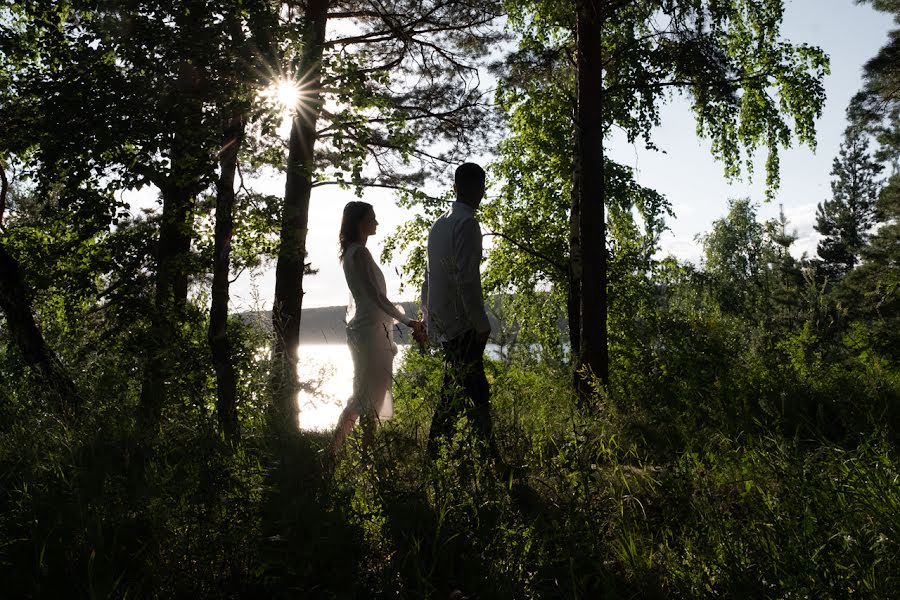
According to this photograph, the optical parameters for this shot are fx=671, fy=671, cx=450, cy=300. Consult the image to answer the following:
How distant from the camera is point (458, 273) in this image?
13.9ft

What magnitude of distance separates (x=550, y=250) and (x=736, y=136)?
3751 mm

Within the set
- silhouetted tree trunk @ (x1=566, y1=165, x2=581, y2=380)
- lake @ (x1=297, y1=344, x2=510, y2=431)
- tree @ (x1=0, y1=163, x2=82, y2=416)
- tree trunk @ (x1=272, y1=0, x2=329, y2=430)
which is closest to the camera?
lake @ (x1=297, y1=344, x2=510, y2=431)

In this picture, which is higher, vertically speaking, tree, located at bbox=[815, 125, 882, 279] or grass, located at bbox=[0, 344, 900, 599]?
tree, located at bbox=[815, 125, 882, 279]

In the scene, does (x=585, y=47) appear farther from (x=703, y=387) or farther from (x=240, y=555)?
(x=240, y=555)

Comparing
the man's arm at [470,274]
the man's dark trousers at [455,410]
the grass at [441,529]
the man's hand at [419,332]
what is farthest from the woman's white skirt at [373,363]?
the grass at [441,529]

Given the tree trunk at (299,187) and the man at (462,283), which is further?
the tree trunk at (299,187)

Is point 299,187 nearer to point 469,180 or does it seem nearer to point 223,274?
point 223,274

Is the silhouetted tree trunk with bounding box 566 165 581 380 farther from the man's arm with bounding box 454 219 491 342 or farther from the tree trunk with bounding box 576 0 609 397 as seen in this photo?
the man's arm with bounding box 454 219 491 342

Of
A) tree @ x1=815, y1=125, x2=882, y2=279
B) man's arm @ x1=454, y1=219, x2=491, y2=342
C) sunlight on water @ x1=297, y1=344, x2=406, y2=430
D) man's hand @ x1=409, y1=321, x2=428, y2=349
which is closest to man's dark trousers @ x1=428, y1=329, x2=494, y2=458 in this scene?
man's arm @ x1=454, y1=219, x2=491, y2=342

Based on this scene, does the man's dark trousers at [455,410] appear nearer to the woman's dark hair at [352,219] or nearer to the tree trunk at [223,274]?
the woman's dark hair at [352,219]

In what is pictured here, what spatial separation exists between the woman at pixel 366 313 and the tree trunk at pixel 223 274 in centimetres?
111

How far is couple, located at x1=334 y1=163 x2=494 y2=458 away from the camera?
3312 millimetres

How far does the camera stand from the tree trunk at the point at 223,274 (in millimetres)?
5426

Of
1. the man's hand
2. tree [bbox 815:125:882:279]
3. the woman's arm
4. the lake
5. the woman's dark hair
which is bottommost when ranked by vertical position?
the lake
